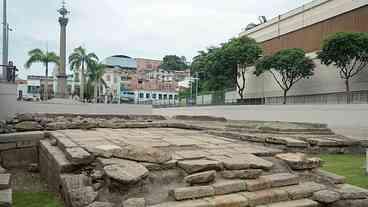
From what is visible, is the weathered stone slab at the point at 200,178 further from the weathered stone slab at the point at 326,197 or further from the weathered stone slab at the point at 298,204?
the weathered stone slab at the point at 326,197

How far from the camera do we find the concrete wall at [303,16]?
Answer: 1011 inches

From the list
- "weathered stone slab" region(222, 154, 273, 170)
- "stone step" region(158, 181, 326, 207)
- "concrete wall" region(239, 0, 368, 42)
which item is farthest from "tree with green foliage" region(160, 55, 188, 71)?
"stone step" region(158, 181, 326, 207)

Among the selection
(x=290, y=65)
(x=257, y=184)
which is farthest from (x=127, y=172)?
(x=290, y=65)

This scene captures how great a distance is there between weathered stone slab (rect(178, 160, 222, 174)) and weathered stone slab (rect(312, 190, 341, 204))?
122cm

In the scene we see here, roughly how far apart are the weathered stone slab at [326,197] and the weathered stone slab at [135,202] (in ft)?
6.99

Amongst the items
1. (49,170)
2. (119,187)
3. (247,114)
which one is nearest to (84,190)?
(119,187)

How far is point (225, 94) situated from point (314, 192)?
27.4 m

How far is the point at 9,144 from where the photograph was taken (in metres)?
7.72

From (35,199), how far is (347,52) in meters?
21.2

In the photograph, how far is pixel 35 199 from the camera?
4996 millimetres

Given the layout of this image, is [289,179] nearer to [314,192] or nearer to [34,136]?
[314,192]

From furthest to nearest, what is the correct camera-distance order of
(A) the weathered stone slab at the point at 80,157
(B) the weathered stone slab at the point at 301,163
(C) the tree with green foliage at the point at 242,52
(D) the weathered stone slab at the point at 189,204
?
(C) the tree with green foliage at the point at 242,52
(B) the weathered stone slab at the point at 301,163
(A) the weathered stone slab at the point at 80,157
(D) the weathered stone slab at the point at 189,204

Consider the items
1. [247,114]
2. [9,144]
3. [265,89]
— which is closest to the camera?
[9,144]

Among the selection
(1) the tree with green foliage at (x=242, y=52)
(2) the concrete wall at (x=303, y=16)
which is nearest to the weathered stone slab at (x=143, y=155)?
(2) the concrete wall at (x=303, y=16)
